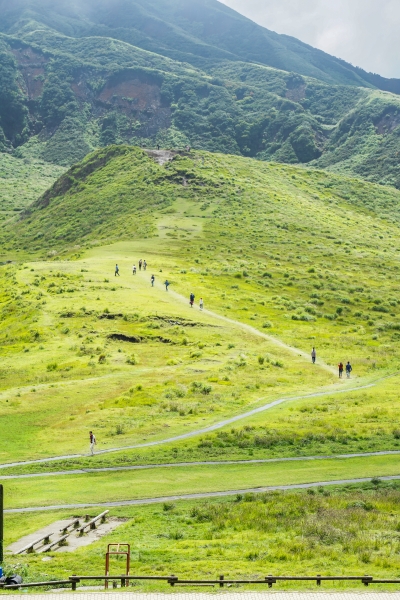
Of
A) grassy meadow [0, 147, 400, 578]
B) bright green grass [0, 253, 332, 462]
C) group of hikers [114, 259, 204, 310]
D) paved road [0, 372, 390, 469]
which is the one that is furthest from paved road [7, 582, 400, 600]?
group of hikers [114, 259, 204, 310]

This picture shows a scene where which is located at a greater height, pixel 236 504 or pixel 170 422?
pixel 236 504

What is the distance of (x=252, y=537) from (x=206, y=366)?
106 feet

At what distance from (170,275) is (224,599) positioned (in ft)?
254

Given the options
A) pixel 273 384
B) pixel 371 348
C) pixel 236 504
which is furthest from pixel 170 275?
Result: pixel 236 504

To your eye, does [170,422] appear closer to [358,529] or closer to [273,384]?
[273,384]

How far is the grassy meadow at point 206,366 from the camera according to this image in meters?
27.6

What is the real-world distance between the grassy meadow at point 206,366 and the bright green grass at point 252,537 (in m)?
0.13

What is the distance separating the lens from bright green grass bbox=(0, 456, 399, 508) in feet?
97.5

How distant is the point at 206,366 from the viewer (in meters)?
56.7

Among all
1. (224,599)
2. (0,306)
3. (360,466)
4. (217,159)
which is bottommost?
(0,306)

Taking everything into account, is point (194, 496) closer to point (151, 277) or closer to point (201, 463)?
point (201, 463)

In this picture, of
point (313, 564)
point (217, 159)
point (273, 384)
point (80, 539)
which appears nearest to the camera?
point (313, 564)

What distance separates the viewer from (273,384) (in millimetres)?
53531

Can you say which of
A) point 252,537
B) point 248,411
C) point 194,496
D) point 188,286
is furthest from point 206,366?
point 252,537
